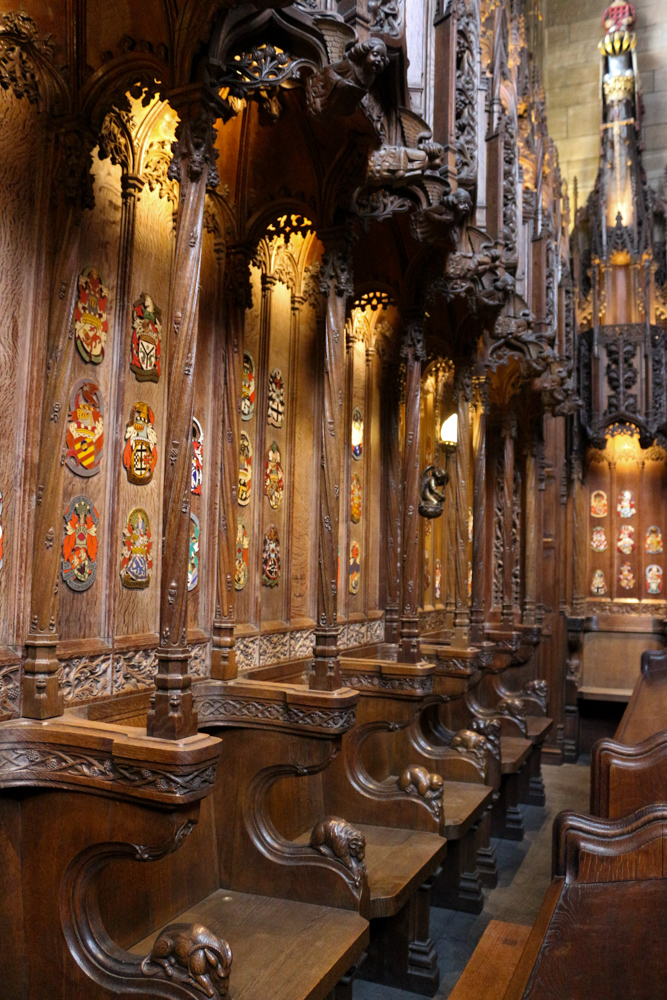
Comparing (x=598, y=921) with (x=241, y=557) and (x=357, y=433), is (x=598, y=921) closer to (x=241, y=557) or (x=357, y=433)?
(x=241, y=557)

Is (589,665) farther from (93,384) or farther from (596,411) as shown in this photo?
(93,384)

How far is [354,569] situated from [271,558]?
1552mm

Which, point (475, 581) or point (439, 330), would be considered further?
point (475, 581)

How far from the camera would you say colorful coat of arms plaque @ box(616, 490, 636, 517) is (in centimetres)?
1333


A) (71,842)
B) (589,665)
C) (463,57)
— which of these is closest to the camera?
(71,842)

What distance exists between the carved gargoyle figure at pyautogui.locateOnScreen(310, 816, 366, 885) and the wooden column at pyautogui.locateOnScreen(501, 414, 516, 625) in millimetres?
5561

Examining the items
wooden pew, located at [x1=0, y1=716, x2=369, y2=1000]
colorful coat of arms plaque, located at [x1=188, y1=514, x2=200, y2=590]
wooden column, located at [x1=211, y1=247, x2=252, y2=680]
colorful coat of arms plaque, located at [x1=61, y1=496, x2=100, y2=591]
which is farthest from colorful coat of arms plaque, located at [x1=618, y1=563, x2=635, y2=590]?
colorful coat of arms plaque, located at [x1=61, y1=496, x2=100, y2=591]

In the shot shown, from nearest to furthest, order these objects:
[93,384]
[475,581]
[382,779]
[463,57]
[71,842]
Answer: [71,842] → [93,384] → [463,57] → [382,779] → [475,581]

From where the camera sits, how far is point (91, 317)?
13.0 feet

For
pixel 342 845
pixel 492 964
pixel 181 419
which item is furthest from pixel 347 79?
pixel 342 845

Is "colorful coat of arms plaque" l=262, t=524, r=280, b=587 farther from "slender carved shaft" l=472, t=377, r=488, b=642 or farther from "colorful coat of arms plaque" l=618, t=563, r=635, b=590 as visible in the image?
"colorful coat of arms plaque" l=618, t=563, r=635, b=590

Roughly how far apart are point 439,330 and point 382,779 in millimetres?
3812

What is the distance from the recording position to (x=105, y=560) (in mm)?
4016

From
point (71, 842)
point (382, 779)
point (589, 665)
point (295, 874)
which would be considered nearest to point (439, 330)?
point (382, 779)
